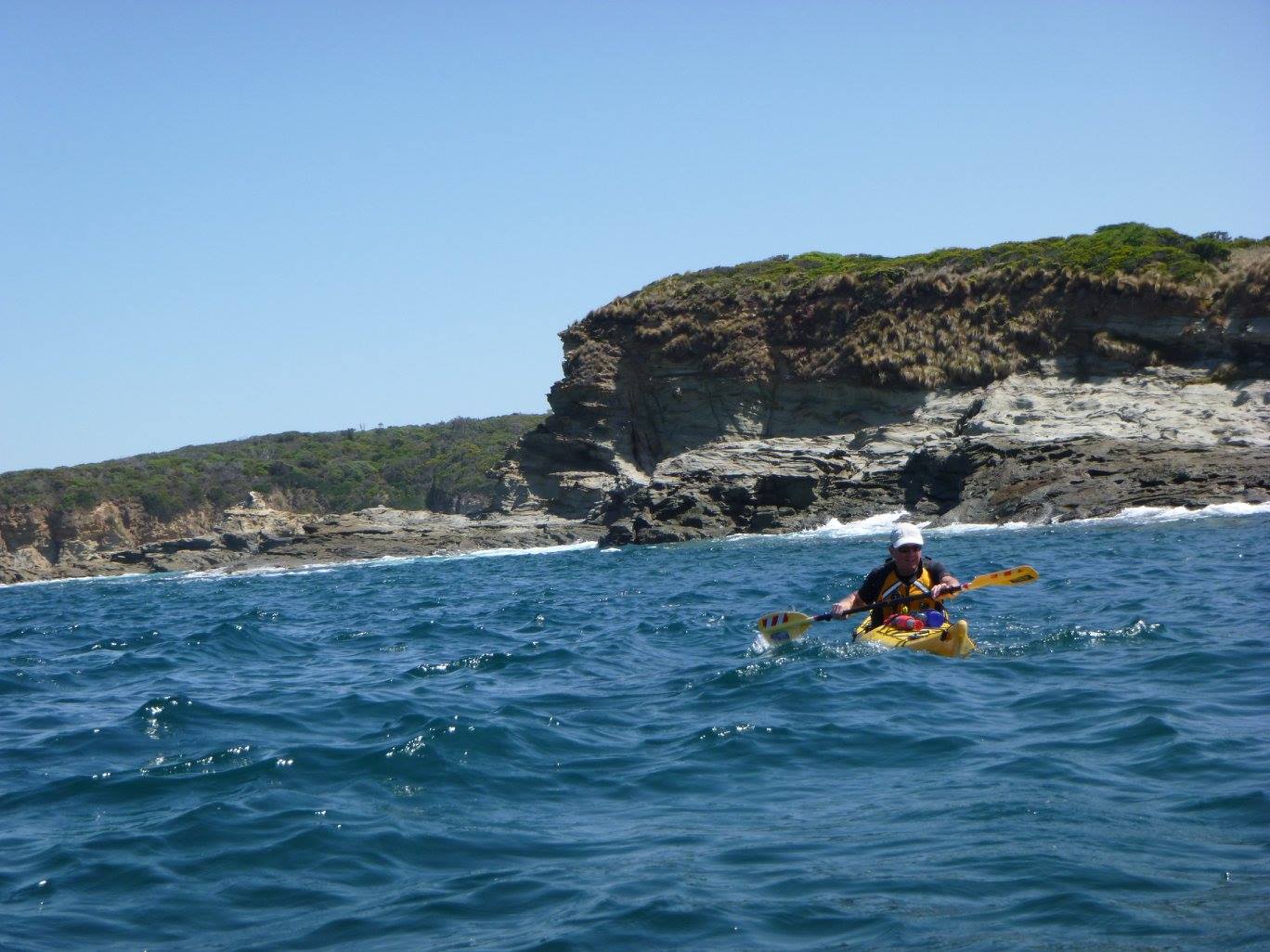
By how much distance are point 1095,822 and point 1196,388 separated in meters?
35.1

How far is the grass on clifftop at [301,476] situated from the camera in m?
80.5

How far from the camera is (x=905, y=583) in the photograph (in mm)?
11969

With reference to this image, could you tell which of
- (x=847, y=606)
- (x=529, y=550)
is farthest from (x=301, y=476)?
(x=847, y=606)

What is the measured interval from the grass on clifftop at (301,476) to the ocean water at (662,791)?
59055 mm

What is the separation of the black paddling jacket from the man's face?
111 millimetres

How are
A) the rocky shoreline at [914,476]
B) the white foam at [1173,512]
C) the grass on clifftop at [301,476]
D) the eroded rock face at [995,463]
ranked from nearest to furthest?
the white foam at [1173,512] → the eroded rock face at [995,463] → the rocky shoreline at [914,476] → the grass on clifftop at [301,476]

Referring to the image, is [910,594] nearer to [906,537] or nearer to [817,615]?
[906,537]

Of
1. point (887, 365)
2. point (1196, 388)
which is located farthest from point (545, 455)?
point (1196, 388)

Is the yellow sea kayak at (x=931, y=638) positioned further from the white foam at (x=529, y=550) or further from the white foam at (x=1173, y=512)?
the white foam at (x=529, y=550)

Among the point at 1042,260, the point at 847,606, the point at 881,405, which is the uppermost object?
the point at 1042,260

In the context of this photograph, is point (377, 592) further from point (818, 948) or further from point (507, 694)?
point (818, 948)

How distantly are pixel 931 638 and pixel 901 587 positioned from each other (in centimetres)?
86

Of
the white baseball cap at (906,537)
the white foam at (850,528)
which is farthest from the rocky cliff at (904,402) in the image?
the white baseball cap at (906,537)

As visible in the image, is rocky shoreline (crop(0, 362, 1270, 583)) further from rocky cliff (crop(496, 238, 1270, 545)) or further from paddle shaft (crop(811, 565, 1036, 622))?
paddle shaft (crop(811, 565, 1036, 622))
